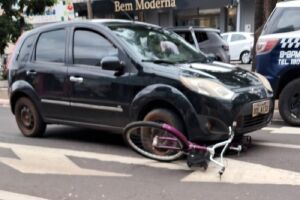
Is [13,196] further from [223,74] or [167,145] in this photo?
[223,74]

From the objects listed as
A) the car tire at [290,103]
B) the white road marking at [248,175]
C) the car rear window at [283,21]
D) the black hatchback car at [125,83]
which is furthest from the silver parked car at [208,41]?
the white road marking at [248,175]

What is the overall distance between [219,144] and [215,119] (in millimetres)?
301

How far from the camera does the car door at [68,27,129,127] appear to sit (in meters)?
7.01

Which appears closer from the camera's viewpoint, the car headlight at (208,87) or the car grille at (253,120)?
the car headlight at (208,87)

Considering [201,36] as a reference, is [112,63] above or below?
above

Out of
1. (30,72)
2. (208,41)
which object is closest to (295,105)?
(30,72)

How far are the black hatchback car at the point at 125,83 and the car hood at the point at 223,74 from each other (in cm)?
1

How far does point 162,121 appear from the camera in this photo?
6.60 m

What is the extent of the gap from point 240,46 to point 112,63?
1834 centimetres

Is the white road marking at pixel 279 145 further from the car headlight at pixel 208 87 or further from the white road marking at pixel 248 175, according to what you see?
the car headlight at pixel 208 87

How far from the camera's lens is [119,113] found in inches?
277

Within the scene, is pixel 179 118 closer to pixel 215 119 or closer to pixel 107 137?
pixel 215 119

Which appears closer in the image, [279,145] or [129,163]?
[129,163]

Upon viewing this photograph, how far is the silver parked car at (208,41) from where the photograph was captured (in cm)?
1556
